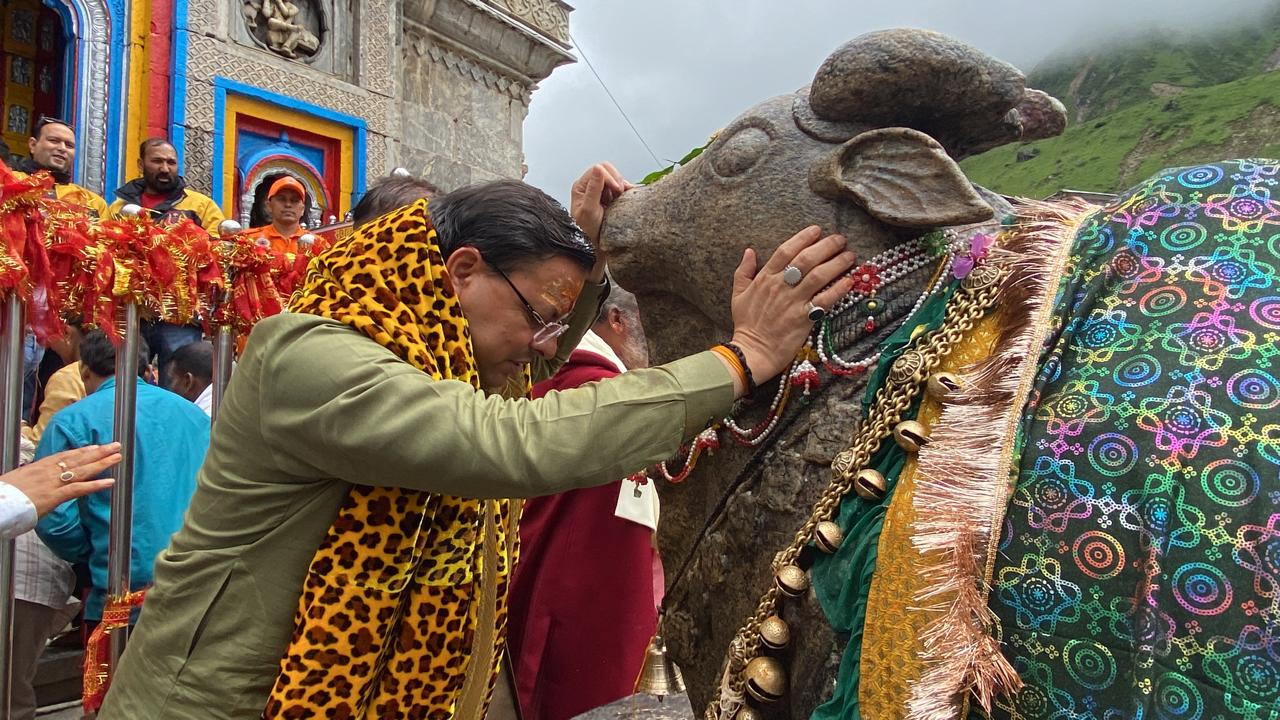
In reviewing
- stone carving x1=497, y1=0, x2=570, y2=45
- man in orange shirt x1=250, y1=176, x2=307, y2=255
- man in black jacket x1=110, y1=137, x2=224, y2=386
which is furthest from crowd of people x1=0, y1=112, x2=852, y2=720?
stone carving x1=497, y1=0, x2=570, y2=45

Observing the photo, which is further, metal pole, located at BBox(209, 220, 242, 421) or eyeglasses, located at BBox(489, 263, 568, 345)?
metal pole, located at BBox(209, 220, 242, 421)

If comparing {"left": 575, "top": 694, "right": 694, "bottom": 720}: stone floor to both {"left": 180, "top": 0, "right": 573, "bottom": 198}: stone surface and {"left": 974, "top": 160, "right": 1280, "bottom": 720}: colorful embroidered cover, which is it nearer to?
{"left": 974, "top": 160, "right": 1280, "bottom": 720}: colorful embroidered cover

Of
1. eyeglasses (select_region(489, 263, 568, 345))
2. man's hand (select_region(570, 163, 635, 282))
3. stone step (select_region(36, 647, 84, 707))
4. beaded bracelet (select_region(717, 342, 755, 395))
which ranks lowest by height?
stone step (select_region(36, 647, 84, 707))

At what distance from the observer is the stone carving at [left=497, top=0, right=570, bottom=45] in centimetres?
1057

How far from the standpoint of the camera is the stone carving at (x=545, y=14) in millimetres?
10570

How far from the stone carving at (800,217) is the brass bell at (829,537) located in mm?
119

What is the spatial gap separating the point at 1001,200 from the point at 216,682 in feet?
5.38

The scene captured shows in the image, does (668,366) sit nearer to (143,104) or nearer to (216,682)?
(216,682)

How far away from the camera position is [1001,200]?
1.62 metres

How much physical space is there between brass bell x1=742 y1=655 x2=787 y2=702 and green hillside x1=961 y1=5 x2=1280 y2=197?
8.08m

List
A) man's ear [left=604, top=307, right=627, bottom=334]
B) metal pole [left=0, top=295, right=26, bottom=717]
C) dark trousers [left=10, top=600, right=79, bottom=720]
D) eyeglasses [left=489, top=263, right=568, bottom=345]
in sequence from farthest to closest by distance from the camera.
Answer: man's ear [left=604, top=307, right=627, bottom=334]
dark trousers [left=10, top=600, right=79, bottom=720]
metal pole [left=0, top=295, right=26, bottom=717]
eyeglasses [left=489, top=263, right=568, bottom=345]

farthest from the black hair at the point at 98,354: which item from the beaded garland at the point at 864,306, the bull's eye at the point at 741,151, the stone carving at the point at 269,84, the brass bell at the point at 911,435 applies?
the stone carving at the point at 269,84

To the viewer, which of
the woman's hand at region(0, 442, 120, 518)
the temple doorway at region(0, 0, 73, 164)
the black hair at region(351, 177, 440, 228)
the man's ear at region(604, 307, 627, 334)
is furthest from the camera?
the temple doorway at region(0, 0, 73, 164)

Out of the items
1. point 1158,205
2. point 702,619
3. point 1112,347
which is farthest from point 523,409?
point 1158,205
